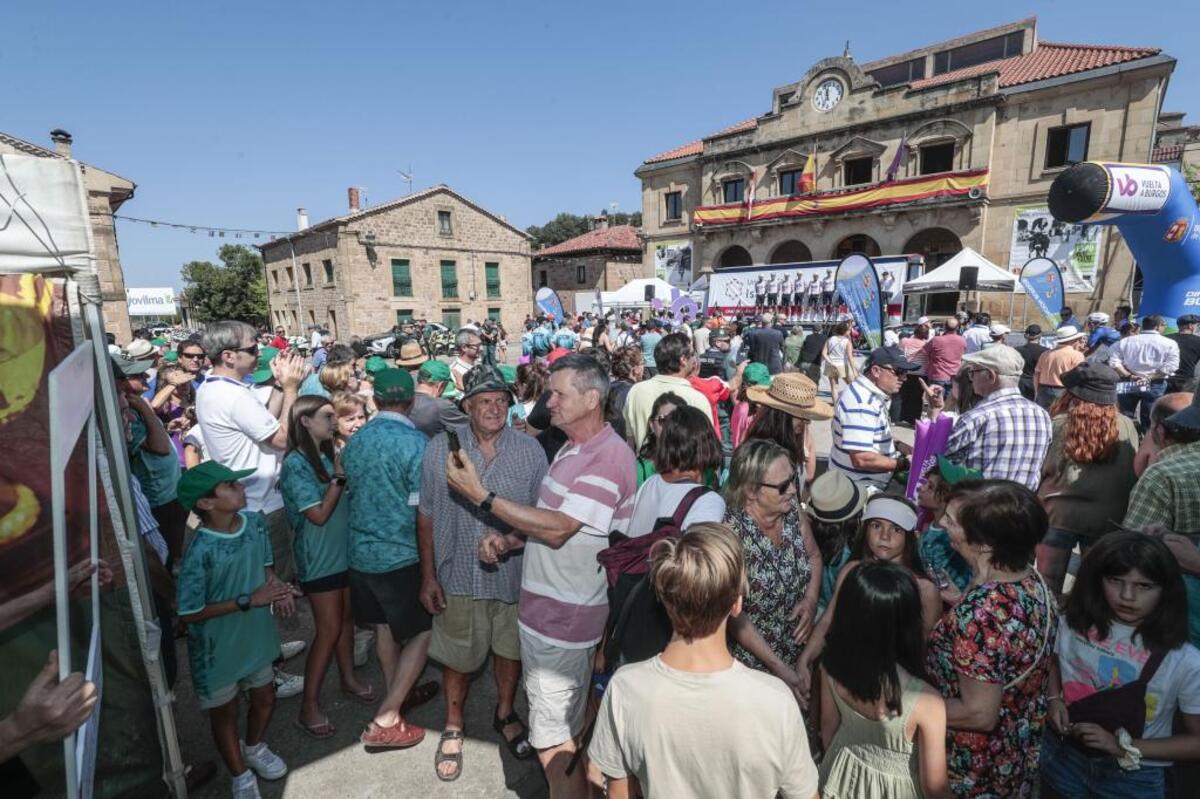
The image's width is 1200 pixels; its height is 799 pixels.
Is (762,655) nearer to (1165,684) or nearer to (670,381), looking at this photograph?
(1165,684)

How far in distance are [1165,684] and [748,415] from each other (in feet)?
10.4

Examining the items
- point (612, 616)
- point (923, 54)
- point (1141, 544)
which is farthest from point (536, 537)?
point (923, 54)

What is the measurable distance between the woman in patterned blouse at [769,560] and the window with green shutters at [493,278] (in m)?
30.9

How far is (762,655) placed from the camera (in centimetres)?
209

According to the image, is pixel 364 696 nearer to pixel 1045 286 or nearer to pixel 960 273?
pixel 1045 286

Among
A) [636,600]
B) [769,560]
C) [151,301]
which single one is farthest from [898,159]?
[151,301]

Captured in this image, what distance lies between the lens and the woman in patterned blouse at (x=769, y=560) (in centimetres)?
215

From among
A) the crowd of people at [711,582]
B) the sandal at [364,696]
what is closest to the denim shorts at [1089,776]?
the crowd of people at [711,582]

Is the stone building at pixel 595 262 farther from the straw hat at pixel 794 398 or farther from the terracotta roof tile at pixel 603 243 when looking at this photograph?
the straw hat at pixel 794 398

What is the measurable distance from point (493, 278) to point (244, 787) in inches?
1221

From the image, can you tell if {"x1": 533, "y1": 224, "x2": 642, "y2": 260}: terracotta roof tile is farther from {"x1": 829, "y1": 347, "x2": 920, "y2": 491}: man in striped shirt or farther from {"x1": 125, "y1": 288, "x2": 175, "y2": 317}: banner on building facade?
{"x1": 829, "y1": 347, "x2": 920, "y2": 491}: man in striped shirt

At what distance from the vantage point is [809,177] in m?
21.6

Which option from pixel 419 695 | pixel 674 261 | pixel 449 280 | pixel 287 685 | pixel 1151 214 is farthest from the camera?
pixel 449 280

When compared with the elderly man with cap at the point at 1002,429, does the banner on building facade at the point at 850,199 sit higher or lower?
higher
